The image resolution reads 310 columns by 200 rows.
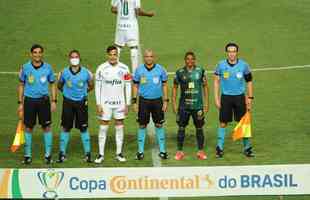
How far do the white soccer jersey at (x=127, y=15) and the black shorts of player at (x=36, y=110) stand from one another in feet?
12.7

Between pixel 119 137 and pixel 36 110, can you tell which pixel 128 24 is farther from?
pixel 36 110

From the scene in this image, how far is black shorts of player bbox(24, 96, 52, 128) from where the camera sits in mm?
15430

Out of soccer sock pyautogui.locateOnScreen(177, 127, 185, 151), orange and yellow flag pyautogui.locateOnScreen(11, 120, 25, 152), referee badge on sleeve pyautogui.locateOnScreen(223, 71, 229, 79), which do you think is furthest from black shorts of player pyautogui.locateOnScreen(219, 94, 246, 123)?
orange and yellow flag pyautogui.locateOnScreen(11, 120, 25, 152)

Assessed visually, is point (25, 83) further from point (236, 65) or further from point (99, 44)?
point (99, 44)

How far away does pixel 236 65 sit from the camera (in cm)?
1566

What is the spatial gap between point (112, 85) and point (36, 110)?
1.50m

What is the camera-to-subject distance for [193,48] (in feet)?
75.7

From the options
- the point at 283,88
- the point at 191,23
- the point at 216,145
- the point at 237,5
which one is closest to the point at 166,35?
the point at 191,23

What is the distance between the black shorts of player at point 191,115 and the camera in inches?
614

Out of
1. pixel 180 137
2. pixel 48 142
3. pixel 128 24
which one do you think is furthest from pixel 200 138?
pixel 128 24

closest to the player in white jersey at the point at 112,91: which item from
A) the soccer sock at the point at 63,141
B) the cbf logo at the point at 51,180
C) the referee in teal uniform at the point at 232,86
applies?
the soccer sock at the point at 63,141

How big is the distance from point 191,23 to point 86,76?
1008 centimetres

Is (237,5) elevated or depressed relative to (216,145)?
elevated

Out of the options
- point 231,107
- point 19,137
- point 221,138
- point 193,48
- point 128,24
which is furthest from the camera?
point 193,48
